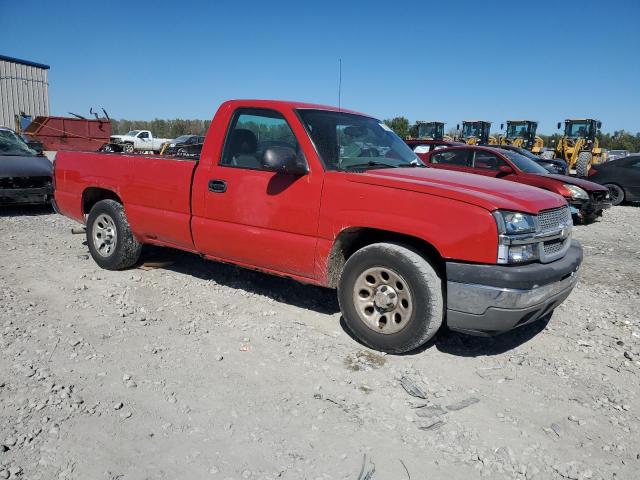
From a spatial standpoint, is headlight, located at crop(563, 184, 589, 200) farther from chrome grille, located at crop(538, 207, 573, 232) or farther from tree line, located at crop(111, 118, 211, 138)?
tree line, located at crop(111, 118, 211, 138)

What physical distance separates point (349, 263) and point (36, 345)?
7.90ft

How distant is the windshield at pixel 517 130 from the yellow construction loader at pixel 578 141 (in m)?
2.64

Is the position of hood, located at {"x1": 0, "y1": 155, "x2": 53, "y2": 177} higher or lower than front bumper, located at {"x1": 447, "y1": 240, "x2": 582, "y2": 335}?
Answer: higher

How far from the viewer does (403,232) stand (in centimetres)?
352

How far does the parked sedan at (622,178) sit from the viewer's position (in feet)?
44.8

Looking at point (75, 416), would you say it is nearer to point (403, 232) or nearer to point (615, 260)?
point (403, 232)

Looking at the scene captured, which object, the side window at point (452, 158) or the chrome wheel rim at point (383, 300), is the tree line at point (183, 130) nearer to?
the side window at point (452, 158)

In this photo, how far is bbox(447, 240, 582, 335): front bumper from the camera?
10.7ft

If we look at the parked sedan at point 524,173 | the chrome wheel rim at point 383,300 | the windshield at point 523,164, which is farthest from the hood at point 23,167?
the windshield at point 523,164

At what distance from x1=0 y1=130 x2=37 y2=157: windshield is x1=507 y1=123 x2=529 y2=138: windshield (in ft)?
77.0

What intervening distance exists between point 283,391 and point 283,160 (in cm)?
169

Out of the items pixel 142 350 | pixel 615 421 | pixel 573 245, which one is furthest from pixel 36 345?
pixel 573 245

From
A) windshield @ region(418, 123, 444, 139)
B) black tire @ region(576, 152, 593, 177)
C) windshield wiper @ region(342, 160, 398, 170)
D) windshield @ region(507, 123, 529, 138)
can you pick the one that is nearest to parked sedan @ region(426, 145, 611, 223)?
windshield wiper @ region(342, 160, 398, 170)

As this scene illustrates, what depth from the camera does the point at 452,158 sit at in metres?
11.0
